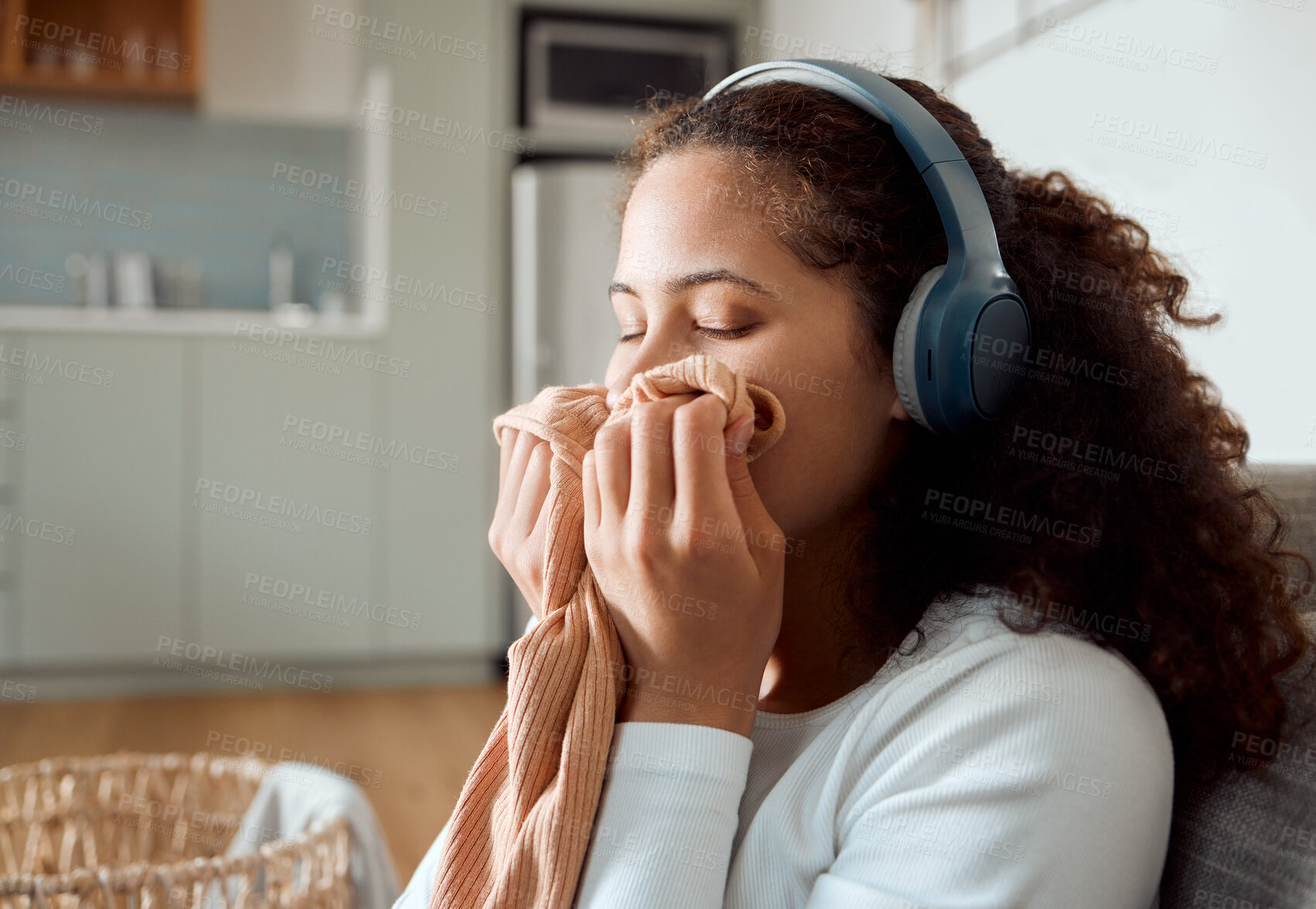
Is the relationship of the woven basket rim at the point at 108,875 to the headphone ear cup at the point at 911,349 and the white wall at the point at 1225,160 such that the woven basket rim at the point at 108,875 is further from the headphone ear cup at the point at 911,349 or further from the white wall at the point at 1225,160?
the white wall at the point at 1225,160

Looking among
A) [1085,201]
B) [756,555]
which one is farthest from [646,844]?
[1085,201]

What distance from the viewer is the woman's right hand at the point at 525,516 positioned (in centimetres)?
78

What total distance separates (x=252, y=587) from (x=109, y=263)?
1.33m

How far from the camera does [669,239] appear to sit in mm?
787

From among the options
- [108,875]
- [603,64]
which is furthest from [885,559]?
[603,64]

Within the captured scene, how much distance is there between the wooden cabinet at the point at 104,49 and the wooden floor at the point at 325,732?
1959mm

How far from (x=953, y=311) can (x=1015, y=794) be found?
1.01 feet

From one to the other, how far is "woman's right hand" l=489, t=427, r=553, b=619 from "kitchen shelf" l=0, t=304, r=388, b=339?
292cm

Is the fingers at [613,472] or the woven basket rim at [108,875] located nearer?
the fingers at [613,472]

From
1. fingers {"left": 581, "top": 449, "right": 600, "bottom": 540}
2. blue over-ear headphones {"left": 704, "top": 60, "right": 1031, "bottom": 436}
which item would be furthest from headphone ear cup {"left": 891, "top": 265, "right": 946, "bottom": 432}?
fingers {"left": 581, "top": 449, "right": 600, "bottom": 540}

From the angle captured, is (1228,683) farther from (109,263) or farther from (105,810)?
(109,263)

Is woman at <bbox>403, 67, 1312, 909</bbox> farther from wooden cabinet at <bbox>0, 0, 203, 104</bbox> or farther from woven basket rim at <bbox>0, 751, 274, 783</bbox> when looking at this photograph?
wooden cabinet at <bbox>0, 0, 203, 104</bbox>

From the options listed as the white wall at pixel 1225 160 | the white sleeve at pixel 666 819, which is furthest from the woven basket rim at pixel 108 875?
the white wall at pixel 1225 160

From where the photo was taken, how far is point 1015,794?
0.61 meters
